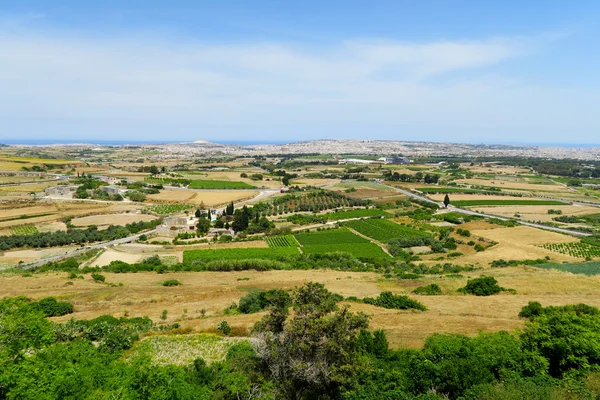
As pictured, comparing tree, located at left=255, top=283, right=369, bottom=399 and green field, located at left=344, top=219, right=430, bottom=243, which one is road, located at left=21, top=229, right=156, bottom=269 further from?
tree, located at left=255, top=283, right=369, bottom=399

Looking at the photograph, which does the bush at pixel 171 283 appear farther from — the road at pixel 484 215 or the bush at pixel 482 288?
the road at pixel 484 215

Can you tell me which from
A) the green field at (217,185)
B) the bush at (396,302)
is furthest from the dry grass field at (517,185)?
the bush at (396,302)

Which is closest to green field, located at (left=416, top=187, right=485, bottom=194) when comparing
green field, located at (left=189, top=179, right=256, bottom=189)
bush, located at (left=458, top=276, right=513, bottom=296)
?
green field, located at (left=189, top=179, right=256, bottom=189)

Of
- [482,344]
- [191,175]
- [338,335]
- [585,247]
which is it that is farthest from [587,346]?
[191,175]

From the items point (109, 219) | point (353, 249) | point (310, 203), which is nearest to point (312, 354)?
point (353, 249)

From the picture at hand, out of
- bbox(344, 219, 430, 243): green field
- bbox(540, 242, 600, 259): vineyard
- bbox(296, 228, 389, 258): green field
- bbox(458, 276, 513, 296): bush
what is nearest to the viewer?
bbox(458, 276, 513, 296): bush
